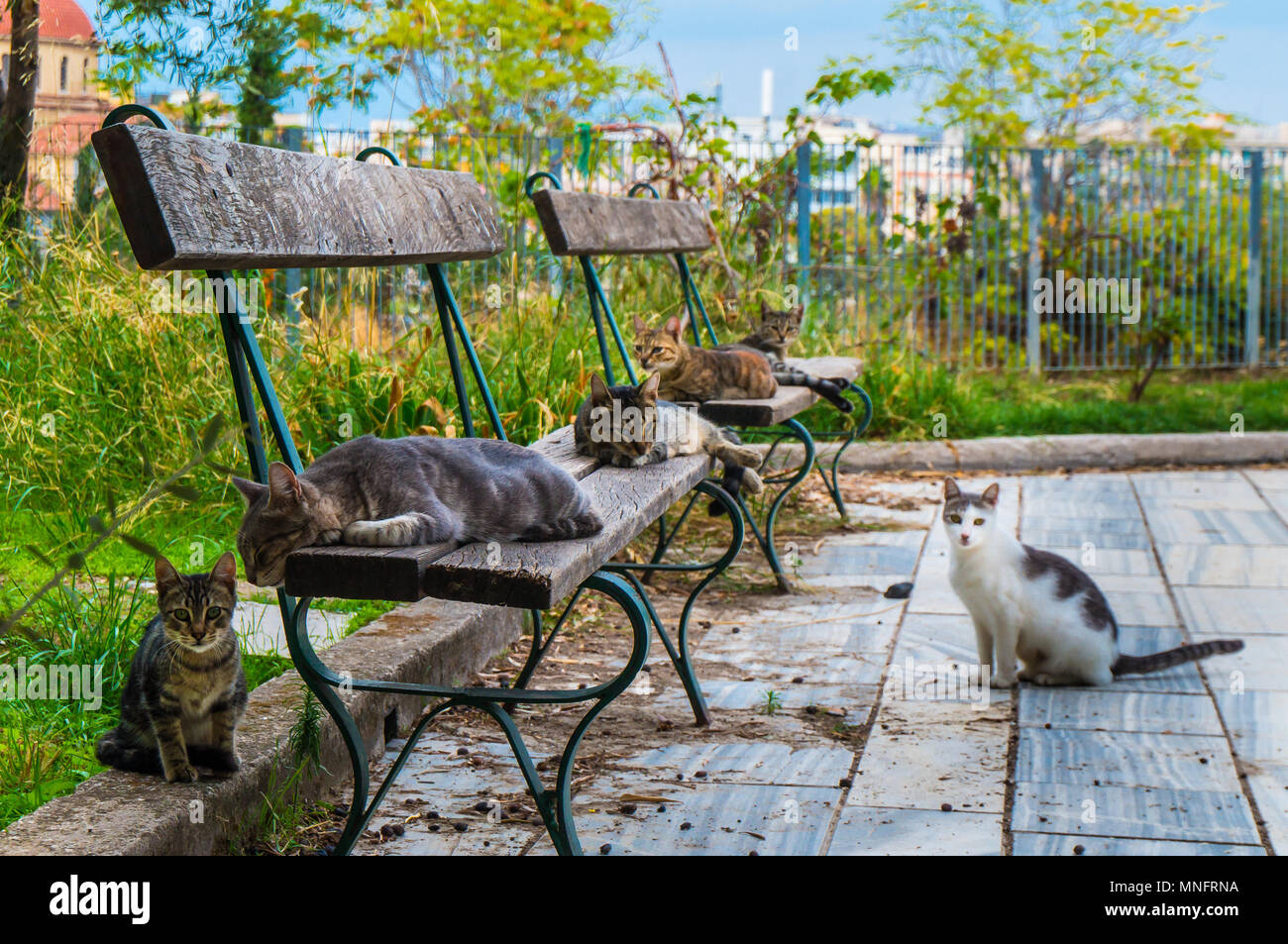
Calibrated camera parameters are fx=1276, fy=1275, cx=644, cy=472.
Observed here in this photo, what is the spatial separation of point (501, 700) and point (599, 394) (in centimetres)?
120

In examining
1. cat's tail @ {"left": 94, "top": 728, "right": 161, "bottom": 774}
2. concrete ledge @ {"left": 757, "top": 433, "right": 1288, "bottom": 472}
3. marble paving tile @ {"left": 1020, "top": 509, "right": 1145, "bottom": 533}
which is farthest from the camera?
concrete ledge @ {"left": 757, "top": 433, "right": 1288, "bottom": 472}

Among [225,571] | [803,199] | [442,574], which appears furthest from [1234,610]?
[803,199]

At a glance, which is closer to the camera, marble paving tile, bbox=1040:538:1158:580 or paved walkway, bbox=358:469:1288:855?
paved walkway, bbox=358:469:1288:855

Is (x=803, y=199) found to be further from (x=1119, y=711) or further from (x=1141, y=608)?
(x=1119, y=711)

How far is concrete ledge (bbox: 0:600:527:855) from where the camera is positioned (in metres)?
2.32

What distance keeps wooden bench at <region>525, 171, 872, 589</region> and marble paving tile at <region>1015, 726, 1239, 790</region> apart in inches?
52.3

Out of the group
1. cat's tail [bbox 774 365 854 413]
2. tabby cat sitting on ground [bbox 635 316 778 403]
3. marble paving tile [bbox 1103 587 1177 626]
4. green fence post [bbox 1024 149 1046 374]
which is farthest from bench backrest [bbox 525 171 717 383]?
green fence post [bbox 1024 149 1046 374]

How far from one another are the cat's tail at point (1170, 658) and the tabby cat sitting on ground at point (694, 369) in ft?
5.76

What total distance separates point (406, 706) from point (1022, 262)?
9.74 m

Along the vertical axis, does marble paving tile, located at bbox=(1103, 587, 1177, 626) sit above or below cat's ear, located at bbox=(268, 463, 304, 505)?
below

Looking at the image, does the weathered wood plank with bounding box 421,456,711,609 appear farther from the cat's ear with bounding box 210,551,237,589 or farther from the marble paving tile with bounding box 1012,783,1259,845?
the marble paving tile with bounding box 1012,783,1259,845

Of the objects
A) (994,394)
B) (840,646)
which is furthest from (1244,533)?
(994,394)

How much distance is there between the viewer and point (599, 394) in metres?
3.51

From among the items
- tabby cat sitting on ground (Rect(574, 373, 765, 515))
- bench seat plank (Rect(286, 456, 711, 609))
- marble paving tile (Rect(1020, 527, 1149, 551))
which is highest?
tabby cat sitting on ground (Rect(574, 373, 765, 515))
